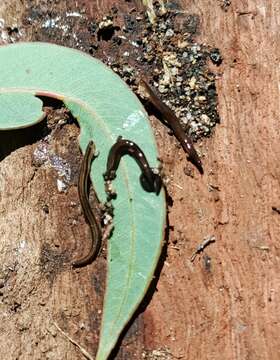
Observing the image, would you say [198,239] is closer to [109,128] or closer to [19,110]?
[109,128]

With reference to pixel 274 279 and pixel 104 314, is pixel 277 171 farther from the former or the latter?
pixel 104 314

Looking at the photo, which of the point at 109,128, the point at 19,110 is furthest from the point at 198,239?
the point at 19,110

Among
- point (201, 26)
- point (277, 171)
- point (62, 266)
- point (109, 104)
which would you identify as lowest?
point (62, 266)

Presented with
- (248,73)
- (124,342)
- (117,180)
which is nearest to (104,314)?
(124,342)

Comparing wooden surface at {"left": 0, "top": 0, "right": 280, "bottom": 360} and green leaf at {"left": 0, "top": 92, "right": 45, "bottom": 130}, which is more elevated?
green leaf at {"left": 0, "top": 92, "right": 45, "bottom": 130}

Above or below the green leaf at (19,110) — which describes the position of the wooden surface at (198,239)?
below
